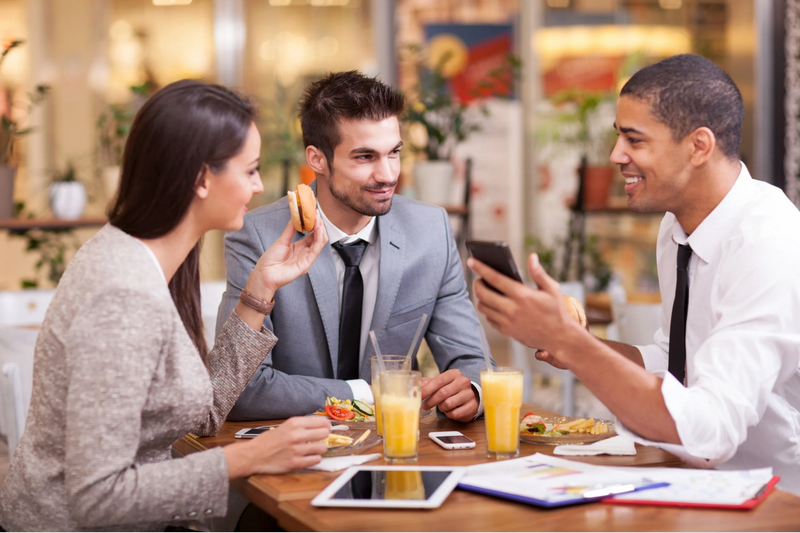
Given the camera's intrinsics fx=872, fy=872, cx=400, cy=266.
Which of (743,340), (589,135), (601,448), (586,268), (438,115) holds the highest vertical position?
(438,115)

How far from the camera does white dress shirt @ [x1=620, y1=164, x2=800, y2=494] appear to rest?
56.8 inches

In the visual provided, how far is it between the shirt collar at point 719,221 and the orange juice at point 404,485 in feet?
2.55

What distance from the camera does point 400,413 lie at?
1.48 m

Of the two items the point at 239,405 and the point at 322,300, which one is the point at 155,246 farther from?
the point at 322,300

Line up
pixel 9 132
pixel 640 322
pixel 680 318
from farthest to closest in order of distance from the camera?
1. pixel 9 132
2. pixel 640 322
3. pixel 680 318

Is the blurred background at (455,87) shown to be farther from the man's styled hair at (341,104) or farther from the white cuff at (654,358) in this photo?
the white cuff at (654,358)

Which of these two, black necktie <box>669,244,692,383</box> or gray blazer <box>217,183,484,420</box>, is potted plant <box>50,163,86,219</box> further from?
black necktie <box>669,244,692,383</box>

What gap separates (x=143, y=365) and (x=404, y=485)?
1.49 feet

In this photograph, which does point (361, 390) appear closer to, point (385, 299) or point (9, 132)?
point (385, 299)

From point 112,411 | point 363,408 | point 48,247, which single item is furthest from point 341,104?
point 48,247

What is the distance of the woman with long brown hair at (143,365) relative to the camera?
1342mm

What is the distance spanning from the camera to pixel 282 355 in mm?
2236

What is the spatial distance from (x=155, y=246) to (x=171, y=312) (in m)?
0.17

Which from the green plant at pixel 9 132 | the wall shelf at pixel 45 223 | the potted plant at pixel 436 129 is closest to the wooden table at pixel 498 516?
the wall shelf at pixel 45 223
